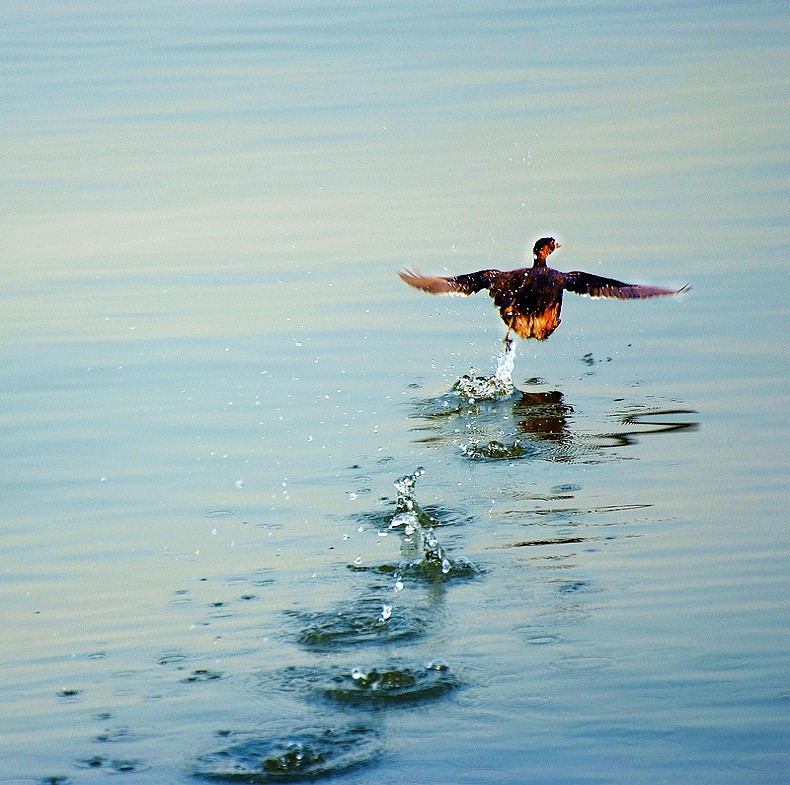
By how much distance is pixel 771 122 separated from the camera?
14.9 m

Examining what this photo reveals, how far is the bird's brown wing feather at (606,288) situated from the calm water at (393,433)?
0.39 m

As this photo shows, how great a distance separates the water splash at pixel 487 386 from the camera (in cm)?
910

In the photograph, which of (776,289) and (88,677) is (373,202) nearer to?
(776,289)

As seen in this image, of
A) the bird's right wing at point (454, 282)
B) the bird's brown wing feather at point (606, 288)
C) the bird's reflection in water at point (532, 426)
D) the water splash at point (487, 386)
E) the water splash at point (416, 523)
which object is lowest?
the water splash at point (416, 523)

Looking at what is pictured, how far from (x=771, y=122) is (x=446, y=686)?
403 inches

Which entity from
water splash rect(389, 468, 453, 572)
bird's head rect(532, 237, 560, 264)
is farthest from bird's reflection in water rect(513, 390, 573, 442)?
bird's head rect(532, 237, 560, 264)

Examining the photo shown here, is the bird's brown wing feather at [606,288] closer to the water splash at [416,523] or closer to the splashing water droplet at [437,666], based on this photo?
the water splash at [416,523]

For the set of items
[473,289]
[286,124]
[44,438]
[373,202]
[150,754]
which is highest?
[286,124]

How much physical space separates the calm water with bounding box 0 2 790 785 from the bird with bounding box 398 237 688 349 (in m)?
0.27

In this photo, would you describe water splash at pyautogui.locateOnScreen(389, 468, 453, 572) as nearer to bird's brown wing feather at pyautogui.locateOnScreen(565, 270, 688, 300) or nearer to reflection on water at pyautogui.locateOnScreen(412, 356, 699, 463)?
reflection on water at pyautogui.locateOnScreen(412, 356, 699, 463)

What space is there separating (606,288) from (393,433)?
161cm

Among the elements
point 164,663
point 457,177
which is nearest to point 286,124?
point 457,177

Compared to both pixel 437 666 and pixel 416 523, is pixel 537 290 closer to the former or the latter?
pixel 416 523

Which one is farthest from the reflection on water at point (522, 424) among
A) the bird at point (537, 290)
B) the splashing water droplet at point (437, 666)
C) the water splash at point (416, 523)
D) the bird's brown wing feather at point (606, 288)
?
the splashing water droplet at point (437, 666)
